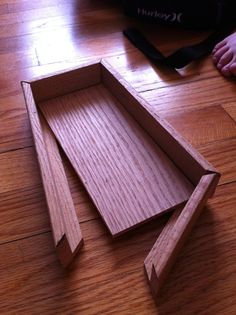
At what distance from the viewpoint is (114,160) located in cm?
42

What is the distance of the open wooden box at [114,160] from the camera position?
1.07 ft

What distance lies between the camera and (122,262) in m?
0.34

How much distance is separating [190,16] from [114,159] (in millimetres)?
371

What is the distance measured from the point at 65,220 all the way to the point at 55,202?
0.04 metres

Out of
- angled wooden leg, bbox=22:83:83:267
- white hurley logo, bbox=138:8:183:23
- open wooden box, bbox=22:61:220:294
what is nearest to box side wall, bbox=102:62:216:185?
open wooden box, bbox=22:61:220:294

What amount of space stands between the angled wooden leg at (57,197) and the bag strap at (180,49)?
24 cm

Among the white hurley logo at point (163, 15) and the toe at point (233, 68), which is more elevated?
the white hurley logo at point (163, 15)

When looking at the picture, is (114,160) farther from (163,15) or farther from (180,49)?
(163,15)

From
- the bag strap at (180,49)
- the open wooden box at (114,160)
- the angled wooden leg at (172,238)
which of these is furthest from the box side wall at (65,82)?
the angled wooden leg at (172,238)

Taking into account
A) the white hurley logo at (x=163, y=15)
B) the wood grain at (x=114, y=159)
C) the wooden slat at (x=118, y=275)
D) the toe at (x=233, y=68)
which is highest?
the white hurley logo at (x=163, y=15)

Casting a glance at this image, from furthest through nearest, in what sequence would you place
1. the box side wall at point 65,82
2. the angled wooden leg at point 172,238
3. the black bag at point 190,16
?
the black bag at point 190,16 < the box side wall at point 65,82 < the angled wooden leg at point 172,238

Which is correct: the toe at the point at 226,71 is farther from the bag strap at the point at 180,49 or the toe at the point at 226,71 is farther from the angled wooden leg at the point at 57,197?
the angled wooden leg at the point at 57,197

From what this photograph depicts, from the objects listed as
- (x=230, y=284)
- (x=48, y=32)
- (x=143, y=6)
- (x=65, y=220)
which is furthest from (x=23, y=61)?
(x=230, y=284)

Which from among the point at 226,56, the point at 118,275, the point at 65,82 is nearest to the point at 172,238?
the point at 118,275
